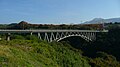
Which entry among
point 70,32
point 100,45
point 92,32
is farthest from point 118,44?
point 70,32

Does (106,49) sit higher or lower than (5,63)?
lower

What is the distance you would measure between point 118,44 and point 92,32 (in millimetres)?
10793

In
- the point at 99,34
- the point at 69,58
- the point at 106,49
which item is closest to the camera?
the point at 69,58

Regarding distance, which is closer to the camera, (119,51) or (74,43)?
(119,51)

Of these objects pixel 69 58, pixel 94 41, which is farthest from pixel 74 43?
pixel 69 58

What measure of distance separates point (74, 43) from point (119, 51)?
15.3m

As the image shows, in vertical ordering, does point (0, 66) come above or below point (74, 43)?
above

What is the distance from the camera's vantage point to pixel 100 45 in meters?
72.8

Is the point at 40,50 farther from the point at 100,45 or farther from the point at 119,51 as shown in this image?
the point at 100,45

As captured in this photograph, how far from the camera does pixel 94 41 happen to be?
2970 inches

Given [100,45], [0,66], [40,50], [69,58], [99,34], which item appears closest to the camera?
[0,66]

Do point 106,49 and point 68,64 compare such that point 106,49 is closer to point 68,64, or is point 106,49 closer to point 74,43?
point 74,43

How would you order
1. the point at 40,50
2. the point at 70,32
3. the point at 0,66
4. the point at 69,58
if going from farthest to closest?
the point at 70,32 → the point at 69,58 → the point at 40,50 → the point at 0,66

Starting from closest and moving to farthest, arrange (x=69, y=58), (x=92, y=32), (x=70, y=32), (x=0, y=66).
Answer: (x=0, y=66) < (x=69, y=58) < (x=70, y=32) < (x=92, y=32)
